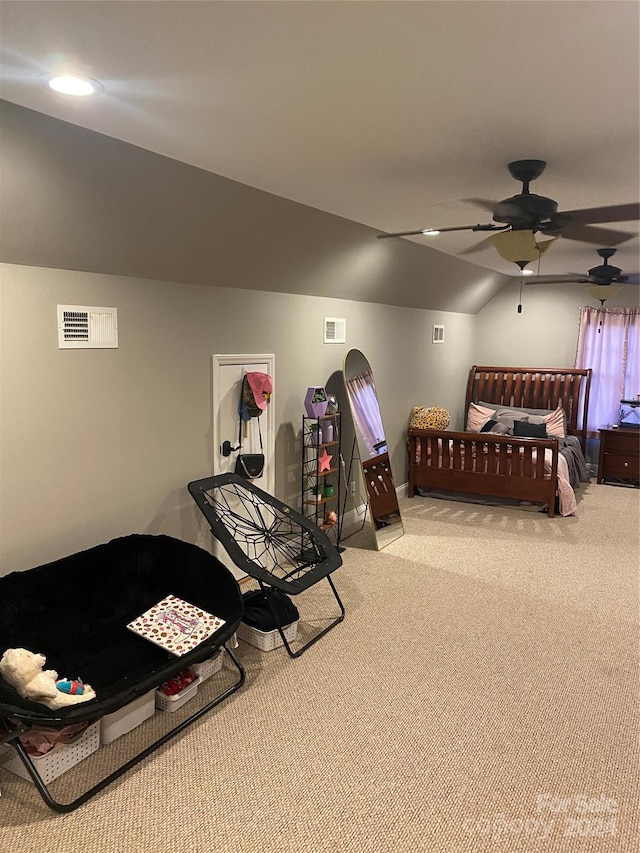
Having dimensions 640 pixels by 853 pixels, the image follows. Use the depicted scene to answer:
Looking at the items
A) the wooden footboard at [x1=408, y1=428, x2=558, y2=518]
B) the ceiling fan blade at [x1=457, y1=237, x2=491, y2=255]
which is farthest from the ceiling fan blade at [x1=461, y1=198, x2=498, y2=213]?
the wooden footboard at [x1=408, y1=428, x2=558, y2=518]

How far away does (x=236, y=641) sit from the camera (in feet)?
10.2

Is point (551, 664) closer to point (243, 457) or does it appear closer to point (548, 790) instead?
point (548, 790)

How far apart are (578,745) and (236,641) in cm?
164

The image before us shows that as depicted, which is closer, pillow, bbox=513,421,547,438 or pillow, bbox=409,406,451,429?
pillow, bbox=409,406,451,429

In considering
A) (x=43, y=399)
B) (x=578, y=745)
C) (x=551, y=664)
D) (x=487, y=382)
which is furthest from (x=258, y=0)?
(x=487, y=382)

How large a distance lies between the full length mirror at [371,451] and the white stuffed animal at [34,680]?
2.74 metres

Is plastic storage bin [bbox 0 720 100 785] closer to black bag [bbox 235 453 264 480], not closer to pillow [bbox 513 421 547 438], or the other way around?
black bag [bbox 235 453 264 480]

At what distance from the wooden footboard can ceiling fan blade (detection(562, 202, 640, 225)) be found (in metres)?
2.08

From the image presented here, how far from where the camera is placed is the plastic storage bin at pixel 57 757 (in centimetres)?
215

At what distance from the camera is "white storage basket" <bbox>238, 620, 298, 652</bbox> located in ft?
10.1

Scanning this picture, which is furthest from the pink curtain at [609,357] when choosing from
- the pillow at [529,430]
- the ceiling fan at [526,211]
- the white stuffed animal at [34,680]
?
the white stuffed animal at [34,680]

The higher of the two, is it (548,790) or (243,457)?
(243,457)

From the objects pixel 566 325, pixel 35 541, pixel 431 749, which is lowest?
pixel 431 749

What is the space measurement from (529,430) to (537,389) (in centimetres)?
108
